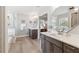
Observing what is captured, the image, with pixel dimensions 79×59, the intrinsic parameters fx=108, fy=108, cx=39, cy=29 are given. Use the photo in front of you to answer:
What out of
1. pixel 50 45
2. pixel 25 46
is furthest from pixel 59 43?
pixel 25 46

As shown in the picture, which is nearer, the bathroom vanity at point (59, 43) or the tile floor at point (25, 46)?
the bathroom vanity at point (59, 43)

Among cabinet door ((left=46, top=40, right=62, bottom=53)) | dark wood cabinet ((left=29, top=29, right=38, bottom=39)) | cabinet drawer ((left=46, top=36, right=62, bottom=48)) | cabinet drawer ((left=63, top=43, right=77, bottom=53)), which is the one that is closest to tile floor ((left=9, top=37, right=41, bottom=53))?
dark wood cabinet ((left=29, top=29, right=38, bottom=39))

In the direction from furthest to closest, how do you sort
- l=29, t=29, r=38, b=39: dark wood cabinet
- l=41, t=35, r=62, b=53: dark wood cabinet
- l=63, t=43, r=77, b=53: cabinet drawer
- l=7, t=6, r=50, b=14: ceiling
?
l=29, t=29, r=38, b=39: dark wood cabinet < l=41, t=35, r=62, b=53: dark wood cabinet < l=7, t=6, r=50, b=14: ceiling < l=63, t=43, r=77, b=53: cabinet drawer

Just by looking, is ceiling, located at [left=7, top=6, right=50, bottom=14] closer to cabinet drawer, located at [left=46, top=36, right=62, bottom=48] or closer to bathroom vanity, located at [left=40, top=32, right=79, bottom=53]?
bathroom vanity, located at [left=40, top=32, right=79, bottom=53]

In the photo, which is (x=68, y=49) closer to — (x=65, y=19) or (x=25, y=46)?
(x=65, y=19)

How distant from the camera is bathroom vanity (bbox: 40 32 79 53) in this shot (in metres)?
1.68

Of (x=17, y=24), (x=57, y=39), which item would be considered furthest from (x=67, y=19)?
(x=17, y=24)

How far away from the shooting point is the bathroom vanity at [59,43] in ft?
5.53

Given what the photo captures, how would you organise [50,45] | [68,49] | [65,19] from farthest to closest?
[50,45] < [65,19] < [68,49]

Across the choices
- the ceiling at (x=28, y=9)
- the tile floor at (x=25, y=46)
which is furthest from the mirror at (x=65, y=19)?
the tile floor at (x=25, y=46)

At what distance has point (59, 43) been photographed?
2.01 m

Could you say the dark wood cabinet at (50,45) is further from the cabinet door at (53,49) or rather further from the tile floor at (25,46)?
the tile floor at (25,46)

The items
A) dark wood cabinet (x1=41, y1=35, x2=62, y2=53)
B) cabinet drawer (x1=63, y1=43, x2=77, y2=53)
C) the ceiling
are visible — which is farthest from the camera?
dark wood cabinet (x1=41, y1=35, x2=62, y2=53)
